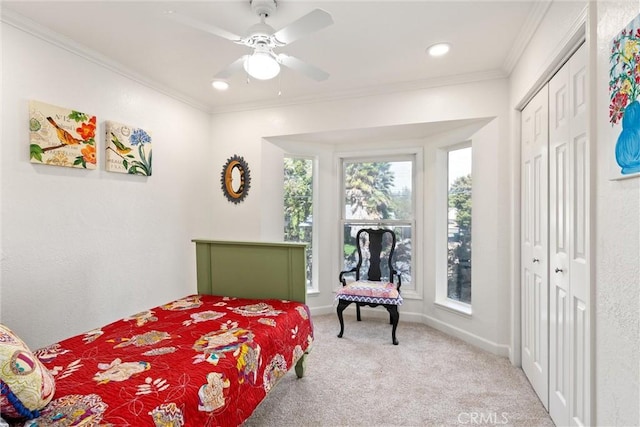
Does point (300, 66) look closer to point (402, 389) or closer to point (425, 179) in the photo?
point (425, 179)

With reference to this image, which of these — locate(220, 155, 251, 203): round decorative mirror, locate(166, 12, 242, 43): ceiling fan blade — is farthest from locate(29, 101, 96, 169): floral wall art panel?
locate(220, 155, 251, 203): round decorative mirror

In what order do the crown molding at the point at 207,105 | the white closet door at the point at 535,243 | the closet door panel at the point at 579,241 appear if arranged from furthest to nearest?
the crown molding at the point at 207,105
the white closet door at the point at 535,243
the closet door panel at the point at 579,241

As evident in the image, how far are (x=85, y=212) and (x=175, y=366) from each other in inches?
67.0

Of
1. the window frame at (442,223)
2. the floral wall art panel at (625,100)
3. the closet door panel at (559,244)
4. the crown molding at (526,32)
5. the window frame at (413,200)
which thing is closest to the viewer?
the floral wall art panel at (625,100)

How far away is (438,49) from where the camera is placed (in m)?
2.45

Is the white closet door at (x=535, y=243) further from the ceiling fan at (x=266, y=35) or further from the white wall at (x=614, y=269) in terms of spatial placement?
the ceiling fan at (x=266, y=35)

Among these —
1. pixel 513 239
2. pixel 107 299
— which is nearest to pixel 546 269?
pixel 513 239

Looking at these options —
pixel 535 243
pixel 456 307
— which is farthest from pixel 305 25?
pixel 456 307

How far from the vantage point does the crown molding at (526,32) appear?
6.17ft

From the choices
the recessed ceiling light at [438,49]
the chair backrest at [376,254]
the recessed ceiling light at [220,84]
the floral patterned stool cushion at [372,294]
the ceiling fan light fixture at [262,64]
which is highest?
the recessed ceiling light at [220,84]

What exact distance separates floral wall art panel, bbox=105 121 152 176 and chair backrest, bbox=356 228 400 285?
2.40 m

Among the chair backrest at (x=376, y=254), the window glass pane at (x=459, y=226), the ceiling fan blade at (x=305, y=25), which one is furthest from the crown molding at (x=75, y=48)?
the window glass pane at (x=459, y=226)

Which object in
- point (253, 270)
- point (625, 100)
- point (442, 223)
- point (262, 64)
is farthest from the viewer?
point (442, 223)

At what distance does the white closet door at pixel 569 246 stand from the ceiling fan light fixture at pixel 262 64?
1.55 m
